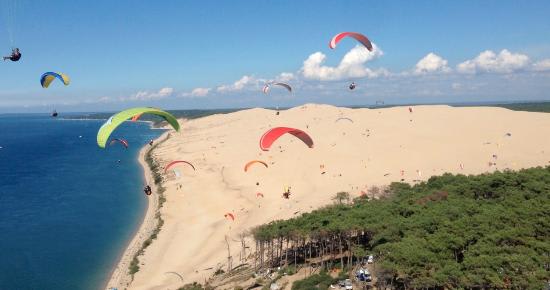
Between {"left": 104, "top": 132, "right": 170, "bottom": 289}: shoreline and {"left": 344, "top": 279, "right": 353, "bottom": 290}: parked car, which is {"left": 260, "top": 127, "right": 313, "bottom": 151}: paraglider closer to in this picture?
{"left": 344, "top": 279, "right": 353, "bottom": 290}: parked car

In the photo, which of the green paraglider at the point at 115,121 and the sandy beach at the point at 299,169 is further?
the sandy beach at the point at 299,169

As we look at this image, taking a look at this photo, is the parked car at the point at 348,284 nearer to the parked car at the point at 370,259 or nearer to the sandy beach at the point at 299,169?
the parked car at the point at 370,259

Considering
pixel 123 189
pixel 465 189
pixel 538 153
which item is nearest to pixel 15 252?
pixel 123 189

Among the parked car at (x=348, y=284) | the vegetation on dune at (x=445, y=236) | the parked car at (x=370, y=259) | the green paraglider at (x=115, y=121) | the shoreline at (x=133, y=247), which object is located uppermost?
the green paraglider at (x=115, y=121)

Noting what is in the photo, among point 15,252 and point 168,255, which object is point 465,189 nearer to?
point 168,255

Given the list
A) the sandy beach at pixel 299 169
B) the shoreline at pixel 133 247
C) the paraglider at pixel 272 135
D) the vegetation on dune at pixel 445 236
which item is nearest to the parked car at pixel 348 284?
the vegetation on dune at pixel 445 236

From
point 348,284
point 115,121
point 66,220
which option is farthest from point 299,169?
point 115,121

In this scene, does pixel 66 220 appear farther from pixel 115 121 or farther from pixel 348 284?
pixel 348 284
